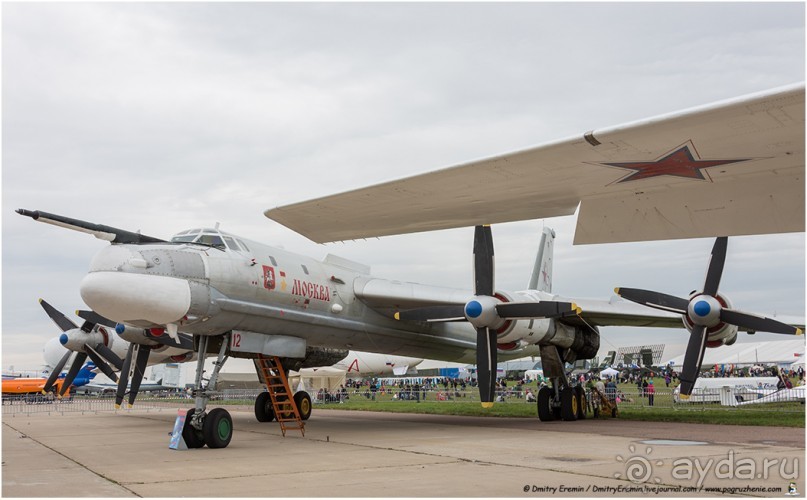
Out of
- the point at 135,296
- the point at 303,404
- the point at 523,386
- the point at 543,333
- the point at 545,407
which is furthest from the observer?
the point at 523,386

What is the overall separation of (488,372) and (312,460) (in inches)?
245

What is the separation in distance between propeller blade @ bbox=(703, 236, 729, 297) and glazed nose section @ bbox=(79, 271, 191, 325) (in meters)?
11.9

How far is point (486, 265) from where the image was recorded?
15.6 meters

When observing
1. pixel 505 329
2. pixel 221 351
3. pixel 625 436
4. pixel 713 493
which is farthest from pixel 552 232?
pixel 713 493

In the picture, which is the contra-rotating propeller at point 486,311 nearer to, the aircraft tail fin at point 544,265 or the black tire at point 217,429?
the black tire at point 217,429

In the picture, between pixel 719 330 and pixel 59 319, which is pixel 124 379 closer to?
pixel 59 319

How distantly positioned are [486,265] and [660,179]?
7110mm

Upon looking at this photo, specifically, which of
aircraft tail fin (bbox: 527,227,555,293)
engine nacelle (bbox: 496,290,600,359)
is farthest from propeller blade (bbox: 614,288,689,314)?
aircraft tail fin (bbox: 527,227,555,293)

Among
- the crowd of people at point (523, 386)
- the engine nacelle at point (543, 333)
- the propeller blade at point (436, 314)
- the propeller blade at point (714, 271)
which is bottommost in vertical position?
the crowd of people at point (523, 386)

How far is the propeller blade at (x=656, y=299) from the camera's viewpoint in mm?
16875

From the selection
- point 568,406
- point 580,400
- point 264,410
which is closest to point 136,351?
point 264,410

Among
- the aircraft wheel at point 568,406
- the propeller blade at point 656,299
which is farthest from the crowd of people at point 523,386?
the propeller blade at point 656,299

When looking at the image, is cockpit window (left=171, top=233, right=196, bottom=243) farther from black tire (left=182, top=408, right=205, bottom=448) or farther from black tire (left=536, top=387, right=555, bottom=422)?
black tire (left=536, top=387, right=555, bottom=422)

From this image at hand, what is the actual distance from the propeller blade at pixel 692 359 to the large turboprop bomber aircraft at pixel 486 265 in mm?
37
